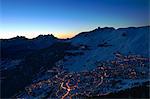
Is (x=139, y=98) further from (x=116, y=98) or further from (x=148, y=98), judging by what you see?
(x=116, y=98)

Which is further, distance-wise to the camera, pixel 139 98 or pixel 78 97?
pixel 78 97

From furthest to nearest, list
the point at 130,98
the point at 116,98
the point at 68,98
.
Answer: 1. the point at 68,98
2. the point at 116,98
3. the point at 130,98

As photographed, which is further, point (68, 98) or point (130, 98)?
point (68, 98)

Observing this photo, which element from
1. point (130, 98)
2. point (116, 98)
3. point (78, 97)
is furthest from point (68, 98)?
point (130, 98)

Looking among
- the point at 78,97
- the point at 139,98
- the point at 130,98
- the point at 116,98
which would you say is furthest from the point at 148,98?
the point at 78,97

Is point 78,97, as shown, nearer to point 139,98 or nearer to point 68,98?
point 68,98

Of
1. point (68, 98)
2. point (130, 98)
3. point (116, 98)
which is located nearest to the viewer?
→ point (130, 98)

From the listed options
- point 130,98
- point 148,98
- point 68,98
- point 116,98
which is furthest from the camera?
point 68,98

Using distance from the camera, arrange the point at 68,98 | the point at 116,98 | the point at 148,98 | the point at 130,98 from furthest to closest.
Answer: the point at 68,98
the point at 116,98
the point at 130,98
the point at 148,98
